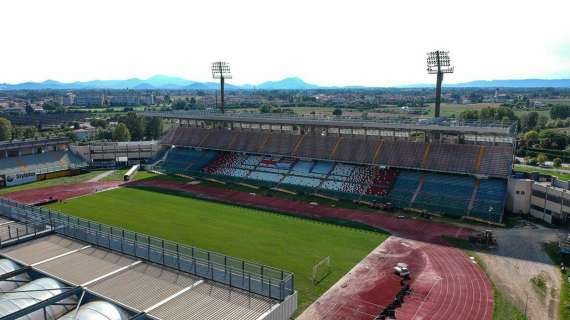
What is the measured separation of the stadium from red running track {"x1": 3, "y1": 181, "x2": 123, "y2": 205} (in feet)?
0.94

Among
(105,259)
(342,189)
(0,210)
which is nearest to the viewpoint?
(105,259)

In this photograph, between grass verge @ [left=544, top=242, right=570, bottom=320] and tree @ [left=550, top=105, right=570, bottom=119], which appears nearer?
grass verge @ [left=544, top=242, right=570, bottom=320]

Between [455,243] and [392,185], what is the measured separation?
1551 centimetres

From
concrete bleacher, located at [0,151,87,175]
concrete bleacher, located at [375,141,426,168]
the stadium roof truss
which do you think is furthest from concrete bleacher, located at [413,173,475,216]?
concrete bleacher, located at [0,151,87,175]

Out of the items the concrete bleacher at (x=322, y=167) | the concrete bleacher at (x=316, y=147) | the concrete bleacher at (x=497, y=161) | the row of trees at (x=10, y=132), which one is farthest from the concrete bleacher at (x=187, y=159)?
the row of trees at (x=10, y=132)

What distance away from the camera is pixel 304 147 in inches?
2554

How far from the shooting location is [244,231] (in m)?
41.1

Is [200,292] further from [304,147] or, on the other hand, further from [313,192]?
[304,147]

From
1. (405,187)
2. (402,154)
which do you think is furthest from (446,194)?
(402,154)

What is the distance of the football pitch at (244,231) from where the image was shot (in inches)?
1320

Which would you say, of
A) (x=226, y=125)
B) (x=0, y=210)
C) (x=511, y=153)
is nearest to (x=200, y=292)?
(x=0, y=210)

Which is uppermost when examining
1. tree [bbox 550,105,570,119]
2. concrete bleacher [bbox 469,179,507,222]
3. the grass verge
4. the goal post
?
tree [bbox 550,105,570,119]

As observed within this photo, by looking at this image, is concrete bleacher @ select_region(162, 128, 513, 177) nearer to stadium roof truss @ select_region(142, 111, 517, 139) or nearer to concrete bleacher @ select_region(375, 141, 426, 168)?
concrete bleacher @ select_region(375, 141, 426, 168)

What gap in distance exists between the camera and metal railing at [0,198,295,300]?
59.0ft
